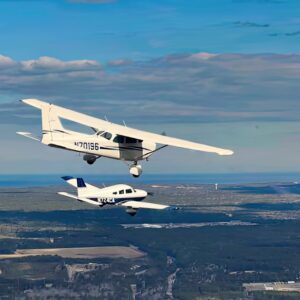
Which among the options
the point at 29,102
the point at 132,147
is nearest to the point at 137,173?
the point at 132,147

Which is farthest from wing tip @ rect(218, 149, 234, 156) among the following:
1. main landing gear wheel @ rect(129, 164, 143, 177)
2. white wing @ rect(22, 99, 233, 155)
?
main landing gear wheel @ rect(129, 164, 143, 177)

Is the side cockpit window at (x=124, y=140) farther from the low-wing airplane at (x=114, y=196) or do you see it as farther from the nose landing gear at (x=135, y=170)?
the low-wing airplane at (x=114, y=196)

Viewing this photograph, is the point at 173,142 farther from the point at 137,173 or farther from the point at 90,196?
the point at 90,196

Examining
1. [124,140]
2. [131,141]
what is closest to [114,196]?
[131,141]

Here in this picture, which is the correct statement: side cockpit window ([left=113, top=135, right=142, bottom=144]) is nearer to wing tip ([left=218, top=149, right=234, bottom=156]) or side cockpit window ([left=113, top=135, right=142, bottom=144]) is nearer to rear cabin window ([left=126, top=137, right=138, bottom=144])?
rear cabin window ([left=126, top=137, right=138, bottom=144])

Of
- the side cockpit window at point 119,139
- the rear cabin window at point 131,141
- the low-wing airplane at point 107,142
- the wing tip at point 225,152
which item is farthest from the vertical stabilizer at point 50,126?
the wing tip at point 225,152

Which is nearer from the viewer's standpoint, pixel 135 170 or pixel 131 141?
pixel 135 170

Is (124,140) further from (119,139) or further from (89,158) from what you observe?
(89,158)

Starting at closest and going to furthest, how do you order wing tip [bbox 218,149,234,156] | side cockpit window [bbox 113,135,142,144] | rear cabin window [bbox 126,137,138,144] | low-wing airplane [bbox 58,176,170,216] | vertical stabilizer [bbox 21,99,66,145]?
wing tip [bbox 218,149,234,156]
vertical stabilizer [bbox 21,99,66,145]
side cockpit window [bbox 113,135,142,144]
rear cabin window [bbox 126,137,138,144]
low-wing airplane [bbox 58,176,170,216]
